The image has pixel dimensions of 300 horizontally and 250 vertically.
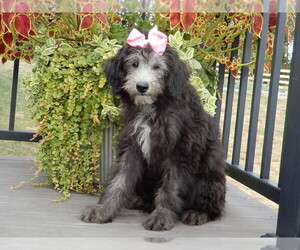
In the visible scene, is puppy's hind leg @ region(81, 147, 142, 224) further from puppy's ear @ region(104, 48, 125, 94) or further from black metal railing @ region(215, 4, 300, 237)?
black metal railing @ region(215, 4, 300, 237)

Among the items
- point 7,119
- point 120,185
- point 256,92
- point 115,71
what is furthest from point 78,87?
point 7,119

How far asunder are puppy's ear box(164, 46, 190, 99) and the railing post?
1.74 ft

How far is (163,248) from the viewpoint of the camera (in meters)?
1.99

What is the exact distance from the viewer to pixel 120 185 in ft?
8.00

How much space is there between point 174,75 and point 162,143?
1.11 ft

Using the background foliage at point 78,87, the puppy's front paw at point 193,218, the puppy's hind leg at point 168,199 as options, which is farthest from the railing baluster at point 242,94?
the puppy's hind leg at point 168,199

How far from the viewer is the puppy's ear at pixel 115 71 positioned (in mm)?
2367

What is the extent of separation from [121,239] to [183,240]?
28cm

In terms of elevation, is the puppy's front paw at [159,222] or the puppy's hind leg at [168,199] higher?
the puppy's hind leg at [168,199]

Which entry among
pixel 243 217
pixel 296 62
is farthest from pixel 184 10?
pixel 243 217

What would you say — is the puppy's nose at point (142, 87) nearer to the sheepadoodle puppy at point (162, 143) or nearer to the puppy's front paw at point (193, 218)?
the sheepadoodle puppy at point (162, 143)

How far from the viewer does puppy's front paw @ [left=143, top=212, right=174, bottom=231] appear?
2254 millimetres

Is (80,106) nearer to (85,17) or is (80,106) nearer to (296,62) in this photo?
(85,17)

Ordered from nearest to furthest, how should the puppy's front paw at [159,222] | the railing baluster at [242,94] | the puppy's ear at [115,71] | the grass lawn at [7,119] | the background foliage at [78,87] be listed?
the puppy's front paw at [159,222] → the puppy's ear at [115,71] → the background foliage at [78,87] → the railing baluster at [242,94] → the grass lawn at [7,119]
